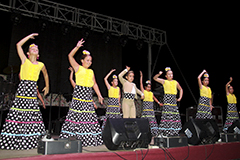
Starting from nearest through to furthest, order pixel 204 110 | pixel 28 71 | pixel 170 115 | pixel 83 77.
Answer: pixel 28 71 → pixel 83 77 → pixel 170 115 → pixel 204 110

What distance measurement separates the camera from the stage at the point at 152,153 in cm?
240

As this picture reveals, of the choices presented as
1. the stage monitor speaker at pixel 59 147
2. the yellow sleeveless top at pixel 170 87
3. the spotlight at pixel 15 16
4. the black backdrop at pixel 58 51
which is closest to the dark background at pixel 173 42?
the black backdrop at pixel 58 51

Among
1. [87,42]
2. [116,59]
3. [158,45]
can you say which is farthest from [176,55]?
[87,42]

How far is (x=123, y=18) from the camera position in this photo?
10.0 metres

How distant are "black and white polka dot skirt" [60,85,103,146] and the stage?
0.24 meters

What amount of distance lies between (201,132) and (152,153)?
4.12 feet

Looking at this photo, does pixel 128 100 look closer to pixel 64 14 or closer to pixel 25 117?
pixel 25 117

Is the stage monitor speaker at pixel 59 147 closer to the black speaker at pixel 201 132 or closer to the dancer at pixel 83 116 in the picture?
the dancer at pixel 83 116

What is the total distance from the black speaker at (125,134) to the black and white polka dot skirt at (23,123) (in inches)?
49.5

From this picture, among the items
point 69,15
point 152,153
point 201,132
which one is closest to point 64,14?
point 69,15

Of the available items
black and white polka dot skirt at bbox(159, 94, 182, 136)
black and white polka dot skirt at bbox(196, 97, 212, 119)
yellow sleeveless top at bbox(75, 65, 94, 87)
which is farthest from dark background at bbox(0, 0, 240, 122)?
yellow sleeveless top at bbox(75, 65, 94, 87)

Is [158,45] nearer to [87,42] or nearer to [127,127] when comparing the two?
[87,42]

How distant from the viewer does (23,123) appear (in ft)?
10.5

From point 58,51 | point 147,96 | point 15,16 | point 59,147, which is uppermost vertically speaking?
point 15,16
